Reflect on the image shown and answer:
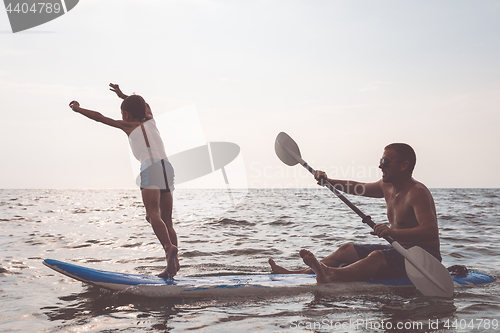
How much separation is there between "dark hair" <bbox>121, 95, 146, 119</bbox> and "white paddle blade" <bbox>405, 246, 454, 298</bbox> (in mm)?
2876

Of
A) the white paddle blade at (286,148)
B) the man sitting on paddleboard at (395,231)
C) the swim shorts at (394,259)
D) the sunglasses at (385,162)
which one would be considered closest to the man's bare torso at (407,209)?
the man sitting on paddleboard at (395,231)

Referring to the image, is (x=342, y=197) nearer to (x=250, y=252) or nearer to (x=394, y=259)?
(x=394, y=259)

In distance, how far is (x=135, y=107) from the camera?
3.97 m

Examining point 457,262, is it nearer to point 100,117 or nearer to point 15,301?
point 100,117

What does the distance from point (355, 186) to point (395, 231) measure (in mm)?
937

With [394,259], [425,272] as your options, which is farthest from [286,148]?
[425,272]

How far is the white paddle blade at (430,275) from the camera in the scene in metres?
3.63

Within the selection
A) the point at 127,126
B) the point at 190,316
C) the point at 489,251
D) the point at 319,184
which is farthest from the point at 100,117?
the point at 489,251

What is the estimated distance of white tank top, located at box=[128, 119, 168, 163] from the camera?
400 centimetres

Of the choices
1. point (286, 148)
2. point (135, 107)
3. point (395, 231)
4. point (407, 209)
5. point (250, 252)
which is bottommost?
point (250, 252)

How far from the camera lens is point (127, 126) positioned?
3902mm

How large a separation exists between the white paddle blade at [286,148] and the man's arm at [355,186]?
633 millimetres

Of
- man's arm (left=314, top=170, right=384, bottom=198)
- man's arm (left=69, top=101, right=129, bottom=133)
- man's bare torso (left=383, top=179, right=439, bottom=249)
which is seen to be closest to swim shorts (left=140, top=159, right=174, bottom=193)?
man's arm (left=69, top=101, right=129, bottom=133)

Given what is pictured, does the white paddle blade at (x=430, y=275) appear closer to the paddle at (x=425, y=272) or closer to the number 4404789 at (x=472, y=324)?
the paddle at (x=425, y=272)
